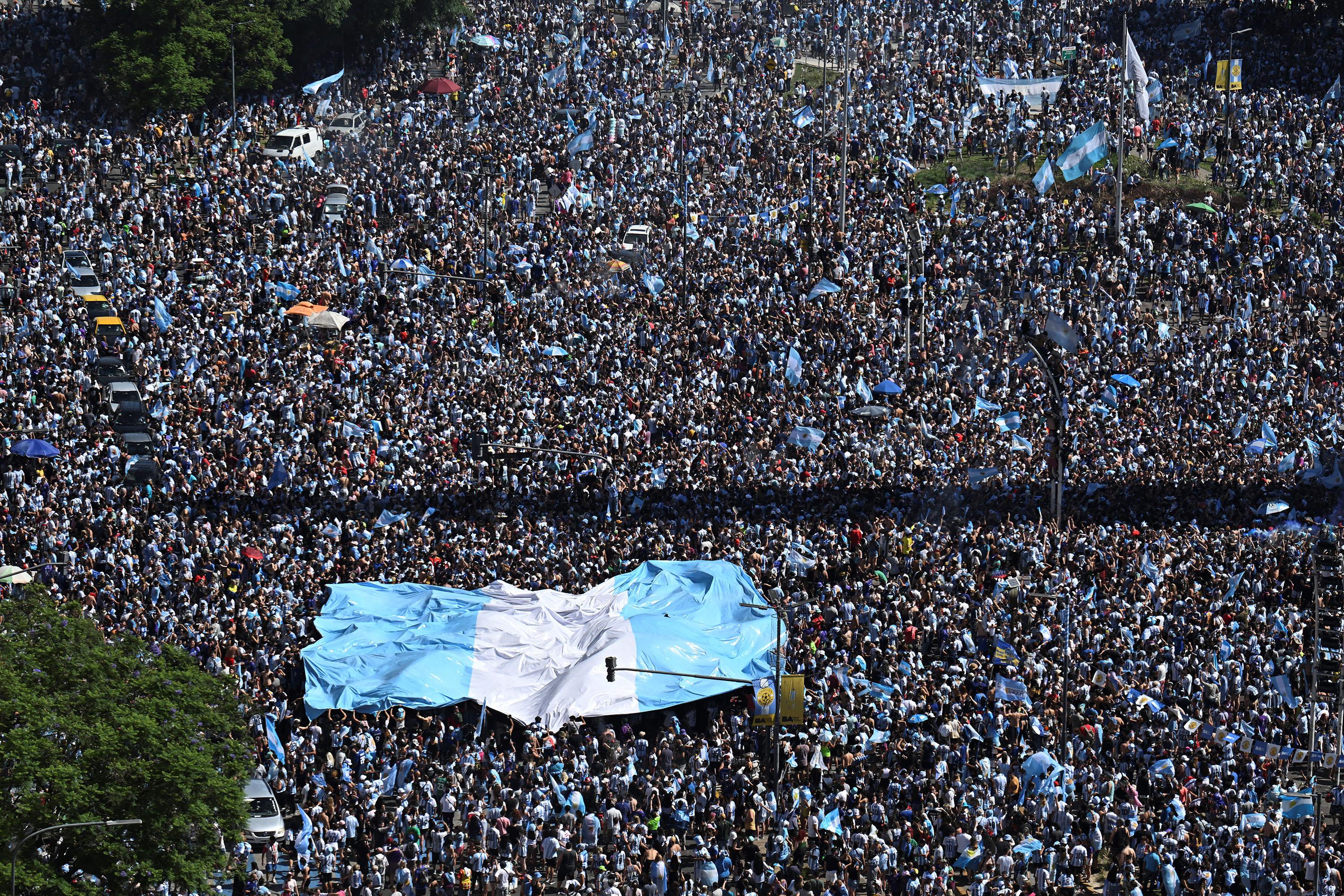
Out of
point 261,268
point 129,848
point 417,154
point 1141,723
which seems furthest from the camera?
point 417,154

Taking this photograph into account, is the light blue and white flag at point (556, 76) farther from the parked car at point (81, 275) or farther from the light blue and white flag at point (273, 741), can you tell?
the light blue and white flag at point (273, 741)

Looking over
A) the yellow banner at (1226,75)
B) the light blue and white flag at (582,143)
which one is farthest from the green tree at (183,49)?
the yellow banner at (1226,75)

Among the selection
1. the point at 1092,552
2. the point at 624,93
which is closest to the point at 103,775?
the point at 1092,552

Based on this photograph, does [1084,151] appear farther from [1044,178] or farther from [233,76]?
[233,76]

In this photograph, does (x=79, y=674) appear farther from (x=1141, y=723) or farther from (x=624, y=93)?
(x=624, y=93)

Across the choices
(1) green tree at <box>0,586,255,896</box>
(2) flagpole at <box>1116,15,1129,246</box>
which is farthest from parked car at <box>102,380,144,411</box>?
(2) flagpole at <box>1116,15,1129,246</box>

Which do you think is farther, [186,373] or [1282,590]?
[186,373]

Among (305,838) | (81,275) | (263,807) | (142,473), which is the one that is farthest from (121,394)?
(305,838)
